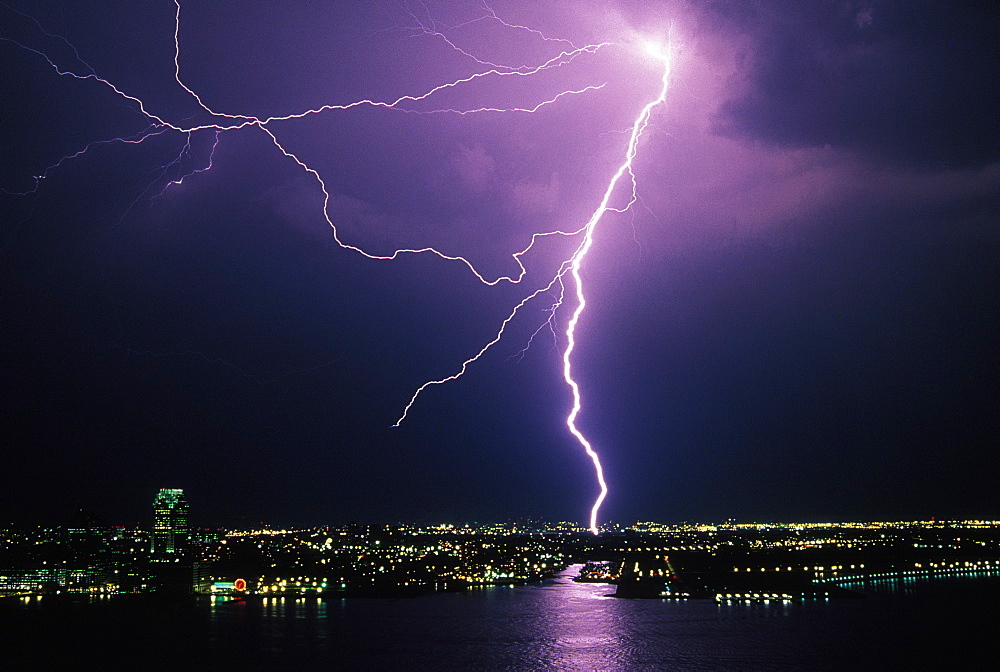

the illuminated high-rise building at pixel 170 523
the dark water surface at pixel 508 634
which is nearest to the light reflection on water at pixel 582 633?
the dark water surface at pixel 508 634

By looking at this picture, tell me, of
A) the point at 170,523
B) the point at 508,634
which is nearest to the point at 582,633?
the point at 508,634

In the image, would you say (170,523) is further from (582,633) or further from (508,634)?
(582,633)

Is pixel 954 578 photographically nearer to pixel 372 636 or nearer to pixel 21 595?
pixel 372 636

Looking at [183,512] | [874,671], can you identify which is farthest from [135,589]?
[874,671]

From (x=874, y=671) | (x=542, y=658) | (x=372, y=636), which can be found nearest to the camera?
(x=874, y=671)

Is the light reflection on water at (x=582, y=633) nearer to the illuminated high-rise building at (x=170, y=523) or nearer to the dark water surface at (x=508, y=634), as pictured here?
the dark water surface at (x=508, y=634)

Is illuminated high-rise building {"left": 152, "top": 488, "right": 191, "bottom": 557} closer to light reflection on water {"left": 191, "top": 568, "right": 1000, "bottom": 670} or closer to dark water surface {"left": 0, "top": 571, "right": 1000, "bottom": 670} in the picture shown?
dark water surface {"left": 0, "top": 571, "right": 1000, "bottom": 670}
